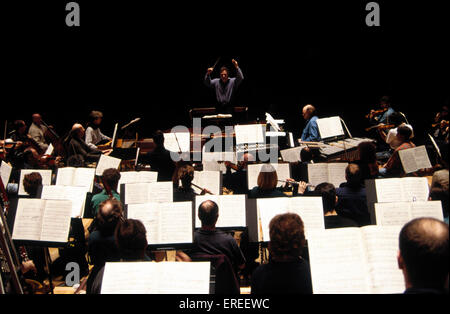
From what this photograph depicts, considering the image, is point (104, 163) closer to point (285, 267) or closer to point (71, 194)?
point (71, 194)

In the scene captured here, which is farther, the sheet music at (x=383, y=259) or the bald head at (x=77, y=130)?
the bald head at (x=77, y=130)

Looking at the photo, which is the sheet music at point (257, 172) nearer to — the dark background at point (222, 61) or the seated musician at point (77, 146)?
the seated musician at point (77, 146)

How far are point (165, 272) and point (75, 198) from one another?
2.30 m

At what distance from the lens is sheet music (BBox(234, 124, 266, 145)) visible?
6.51 m

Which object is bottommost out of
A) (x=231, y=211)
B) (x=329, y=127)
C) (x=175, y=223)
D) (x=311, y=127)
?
(x=175, y=223)

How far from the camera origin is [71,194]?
4086mm

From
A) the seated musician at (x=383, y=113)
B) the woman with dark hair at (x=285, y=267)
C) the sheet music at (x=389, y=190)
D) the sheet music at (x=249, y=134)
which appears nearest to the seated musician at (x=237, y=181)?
the sheet music at (x=249, y=134)

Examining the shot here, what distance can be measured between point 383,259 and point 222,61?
29.1ft

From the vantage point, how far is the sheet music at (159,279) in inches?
87.2

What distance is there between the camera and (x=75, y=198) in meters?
4.06

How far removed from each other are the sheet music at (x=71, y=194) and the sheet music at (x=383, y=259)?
312 centimetres

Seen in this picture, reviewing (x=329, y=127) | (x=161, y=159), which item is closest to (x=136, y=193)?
(x=161, y=159)

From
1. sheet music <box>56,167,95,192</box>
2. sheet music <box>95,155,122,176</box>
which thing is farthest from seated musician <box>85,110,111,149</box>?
sheet music <box>56,167,95,192</box>
